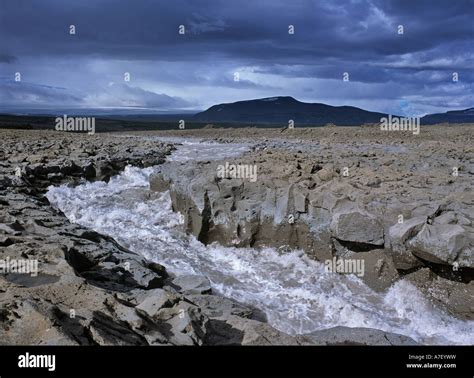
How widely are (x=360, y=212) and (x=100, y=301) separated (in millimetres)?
5795

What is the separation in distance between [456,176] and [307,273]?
465 centimetres

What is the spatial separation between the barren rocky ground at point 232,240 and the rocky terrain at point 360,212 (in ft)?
0.08

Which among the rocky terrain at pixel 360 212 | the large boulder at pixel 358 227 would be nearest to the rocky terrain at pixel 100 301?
the rocky terrain at pixel 360 212

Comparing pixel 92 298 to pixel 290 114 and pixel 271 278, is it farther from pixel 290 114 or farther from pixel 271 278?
pixel 290 114

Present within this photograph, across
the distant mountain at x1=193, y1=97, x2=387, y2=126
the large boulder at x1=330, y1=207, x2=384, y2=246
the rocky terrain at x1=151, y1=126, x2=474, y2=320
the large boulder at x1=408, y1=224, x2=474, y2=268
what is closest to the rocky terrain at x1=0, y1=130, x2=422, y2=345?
the large boulder at x1=408, y1=224, x2=474, y2=268

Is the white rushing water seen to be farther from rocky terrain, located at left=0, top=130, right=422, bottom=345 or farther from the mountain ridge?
the mountain ridge

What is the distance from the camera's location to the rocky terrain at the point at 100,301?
14.1 ft

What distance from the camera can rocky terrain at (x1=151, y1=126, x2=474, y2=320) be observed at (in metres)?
8.09

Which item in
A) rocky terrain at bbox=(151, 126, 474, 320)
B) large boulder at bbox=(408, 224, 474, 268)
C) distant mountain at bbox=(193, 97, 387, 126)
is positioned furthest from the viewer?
distant mountain at bbox=(193, 97, 387, 126)

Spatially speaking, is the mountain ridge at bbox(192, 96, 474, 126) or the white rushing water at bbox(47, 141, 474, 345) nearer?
the white rushing water at bbox(47, 141, 474, 345)

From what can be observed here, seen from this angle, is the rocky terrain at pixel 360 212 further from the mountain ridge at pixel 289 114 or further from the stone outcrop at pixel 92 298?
the mountain ridge at pixel 289 114

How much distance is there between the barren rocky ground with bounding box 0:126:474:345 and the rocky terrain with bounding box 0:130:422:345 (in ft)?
0.05

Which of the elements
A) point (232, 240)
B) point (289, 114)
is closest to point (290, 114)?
point (289, 114)
